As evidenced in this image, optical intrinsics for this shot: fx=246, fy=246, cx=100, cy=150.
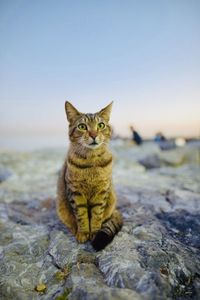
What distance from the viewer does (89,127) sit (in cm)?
316

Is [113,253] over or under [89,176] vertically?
under

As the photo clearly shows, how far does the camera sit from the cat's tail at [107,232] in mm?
2910

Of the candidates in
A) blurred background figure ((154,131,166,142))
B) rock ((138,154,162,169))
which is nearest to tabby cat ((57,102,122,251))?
rock ((138,154,162,169))

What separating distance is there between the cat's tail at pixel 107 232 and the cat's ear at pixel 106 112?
1.42 metres

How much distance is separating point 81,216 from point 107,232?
Answer: 392 mm

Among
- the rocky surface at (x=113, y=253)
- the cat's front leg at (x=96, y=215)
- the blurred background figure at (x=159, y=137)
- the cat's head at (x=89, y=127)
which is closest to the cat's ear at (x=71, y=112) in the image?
the cat's head at (x=89, y=127)

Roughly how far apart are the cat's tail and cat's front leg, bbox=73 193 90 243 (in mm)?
229

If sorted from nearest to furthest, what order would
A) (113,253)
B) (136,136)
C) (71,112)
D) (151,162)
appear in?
(113,253) → (71,112) → (151,162) → (136,136)

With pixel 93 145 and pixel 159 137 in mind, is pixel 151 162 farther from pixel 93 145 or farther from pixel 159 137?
pixel 159 137

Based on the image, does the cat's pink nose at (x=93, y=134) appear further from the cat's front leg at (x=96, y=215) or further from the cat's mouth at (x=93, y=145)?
the cat's front leg at (x=96, y=215)

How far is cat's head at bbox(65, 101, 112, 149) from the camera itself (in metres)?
3.10

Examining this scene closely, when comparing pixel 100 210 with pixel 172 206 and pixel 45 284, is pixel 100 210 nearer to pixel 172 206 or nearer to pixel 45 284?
pixel 45 284

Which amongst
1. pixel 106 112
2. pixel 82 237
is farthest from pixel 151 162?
pixel 82 237

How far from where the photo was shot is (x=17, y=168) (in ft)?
30.4
